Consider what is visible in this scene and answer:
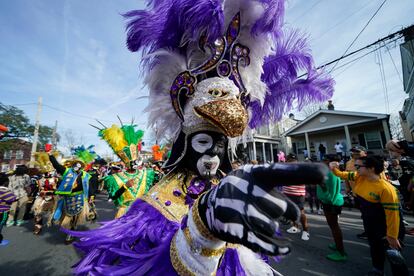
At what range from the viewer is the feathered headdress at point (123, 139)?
13.0 ft

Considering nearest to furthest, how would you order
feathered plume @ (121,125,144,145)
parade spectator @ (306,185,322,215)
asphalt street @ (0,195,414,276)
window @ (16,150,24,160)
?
asphalt street @ (0,195,414,276) < feathered plume @ (121,125,144,145) < parade spectator @ (306,185,322,215) < window @ (16,150,24,160)

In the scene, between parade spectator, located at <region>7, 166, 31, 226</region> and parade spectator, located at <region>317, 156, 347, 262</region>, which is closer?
parade spectator, located at <region>317, 156, 347, 262</region>

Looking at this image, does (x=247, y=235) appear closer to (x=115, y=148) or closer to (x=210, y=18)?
(x=210, y=18)

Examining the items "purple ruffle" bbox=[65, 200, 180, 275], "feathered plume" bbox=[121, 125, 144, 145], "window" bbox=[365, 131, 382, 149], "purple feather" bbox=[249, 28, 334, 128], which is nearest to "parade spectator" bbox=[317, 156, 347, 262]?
"purple feather" bbox=[249, 28, 334, 128]

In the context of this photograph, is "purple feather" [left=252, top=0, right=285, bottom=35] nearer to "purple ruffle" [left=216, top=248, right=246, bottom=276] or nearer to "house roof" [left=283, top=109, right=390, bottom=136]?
"purple ruffle" [left=216, top=248, right=246, bottom=276]

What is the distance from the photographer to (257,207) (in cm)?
58

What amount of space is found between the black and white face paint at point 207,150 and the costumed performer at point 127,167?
2.95 metres

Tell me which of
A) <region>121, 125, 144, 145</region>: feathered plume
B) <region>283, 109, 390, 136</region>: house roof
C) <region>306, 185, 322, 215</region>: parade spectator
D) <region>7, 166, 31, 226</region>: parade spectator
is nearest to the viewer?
<region>121, 125, 144, 145</region>: feathered plume

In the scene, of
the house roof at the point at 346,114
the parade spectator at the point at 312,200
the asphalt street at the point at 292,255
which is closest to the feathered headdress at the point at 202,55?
the asphalt street at the point at 292,255

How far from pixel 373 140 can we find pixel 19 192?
18932mm

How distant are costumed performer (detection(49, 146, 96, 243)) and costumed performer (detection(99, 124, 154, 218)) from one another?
136 centimetres

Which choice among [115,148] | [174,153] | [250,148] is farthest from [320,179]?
[250,148]

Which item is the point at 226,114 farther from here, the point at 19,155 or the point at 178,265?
the point at 19,155

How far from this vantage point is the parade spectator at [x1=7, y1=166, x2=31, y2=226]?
6948mm
